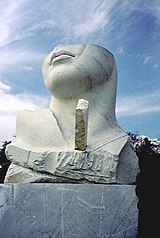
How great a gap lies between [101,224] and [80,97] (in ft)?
5.00

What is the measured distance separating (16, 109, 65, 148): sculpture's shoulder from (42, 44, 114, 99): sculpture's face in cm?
34

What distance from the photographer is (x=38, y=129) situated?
4.77 metres

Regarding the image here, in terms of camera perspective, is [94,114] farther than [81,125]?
Yes

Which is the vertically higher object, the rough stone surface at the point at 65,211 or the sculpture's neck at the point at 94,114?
the sculpture's neck at the point at 94,114

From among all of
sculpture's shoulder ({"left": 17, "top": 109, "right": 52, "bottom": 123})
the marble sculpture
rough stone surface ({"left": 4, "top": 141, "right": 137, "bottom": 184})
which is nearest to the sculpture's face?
the marble sculpture

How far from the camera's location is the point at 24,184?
4156 mm

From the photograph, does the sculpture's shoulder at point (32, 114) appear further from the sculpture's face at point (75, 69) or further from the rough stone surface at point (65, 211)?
the rough stone surface at point (65, 211)

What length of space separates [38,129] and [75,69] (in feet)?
2.59

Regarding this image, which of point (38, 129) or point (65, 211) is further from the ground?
point (38, 129)

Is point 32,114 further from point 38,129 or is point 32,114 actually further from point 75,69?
point 75,69

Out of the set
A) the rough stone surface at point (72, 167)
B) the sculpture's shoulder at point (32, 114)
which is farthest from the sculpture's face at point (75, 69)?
the rough stone surface at point (72, 167)

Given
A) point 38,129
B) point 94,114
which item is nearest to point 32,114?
point 38,129

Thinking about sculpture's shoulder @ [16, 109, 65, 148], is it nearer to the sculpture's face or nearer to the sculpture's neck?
the sculpture's neck

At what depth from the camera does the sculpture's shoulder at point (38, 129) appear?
467 cm
